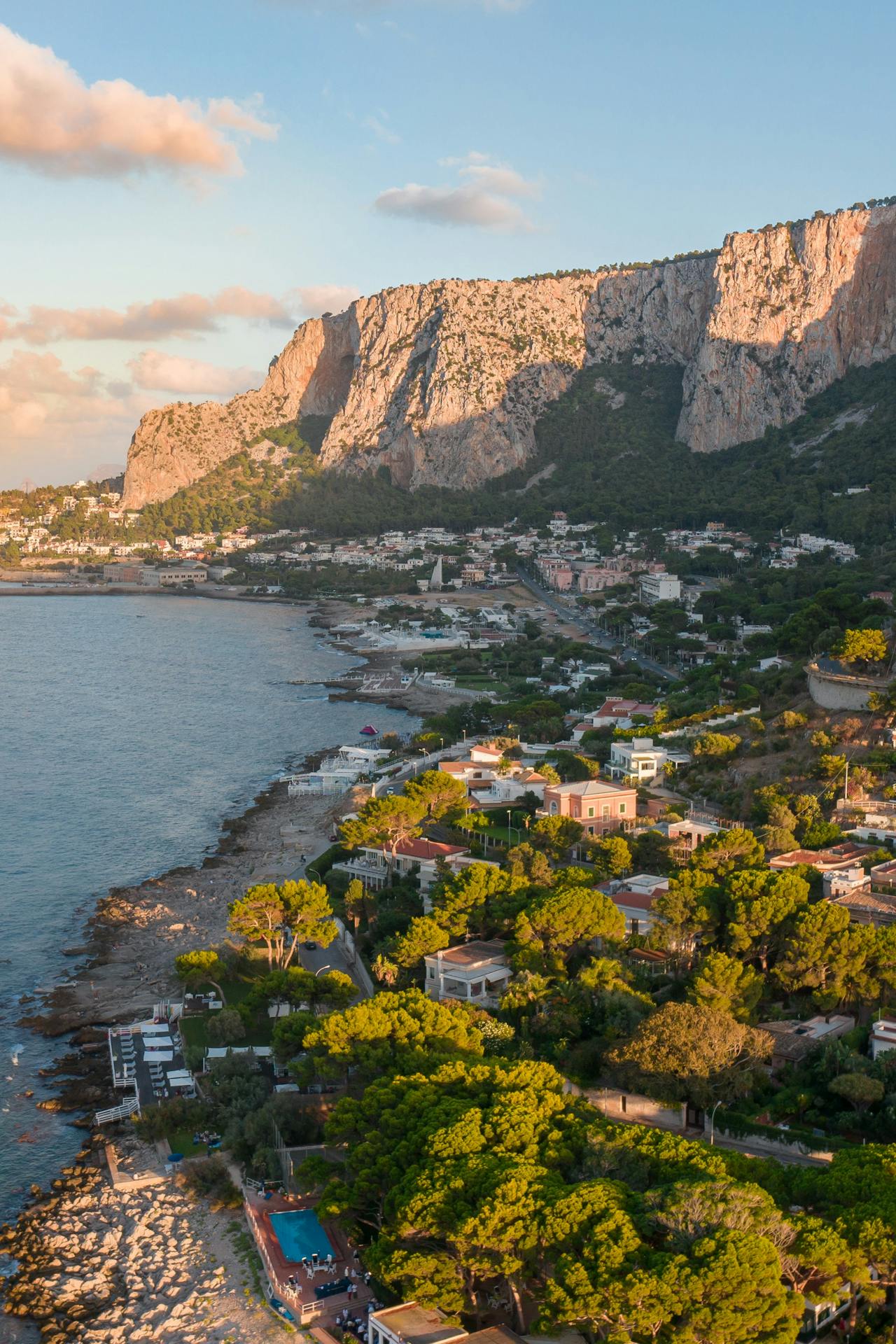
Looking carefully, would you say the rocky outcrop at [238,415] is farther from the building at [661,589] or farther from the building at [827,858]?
the building at [827,858]

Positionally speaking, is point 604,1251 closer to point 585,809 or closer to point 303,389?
point 585,809

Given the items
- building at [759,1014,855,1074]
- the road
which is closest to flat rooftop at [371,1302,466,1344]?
building at [759,1014,855,1074]

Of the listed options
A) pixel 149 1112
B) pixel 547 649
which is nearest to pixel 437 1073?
pixel 149 1112

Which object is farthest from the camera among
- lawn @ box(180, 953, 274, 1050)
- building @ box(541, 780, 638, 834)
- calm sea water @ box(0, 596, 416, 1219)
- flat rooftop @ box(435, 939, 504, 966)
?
building @ box(541, 780, 638, 834)

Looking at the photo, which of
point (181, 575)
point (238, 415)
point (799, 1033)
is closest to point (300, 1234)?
point (799, 1033)

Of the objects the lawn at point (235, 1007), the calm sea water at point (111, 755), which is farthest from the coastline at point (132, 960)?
the lawn at point (235, 1007)

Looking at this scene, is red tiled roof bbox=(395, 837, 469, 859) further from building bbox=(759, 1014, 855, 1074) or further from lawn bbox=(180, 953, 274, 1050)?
building bbox=(759, 1014, 855, 1074)

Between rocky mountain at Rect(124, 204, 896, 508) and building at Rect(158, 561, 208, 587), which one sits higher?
rocky mountain at Rect(124, 204, 896, 508)
